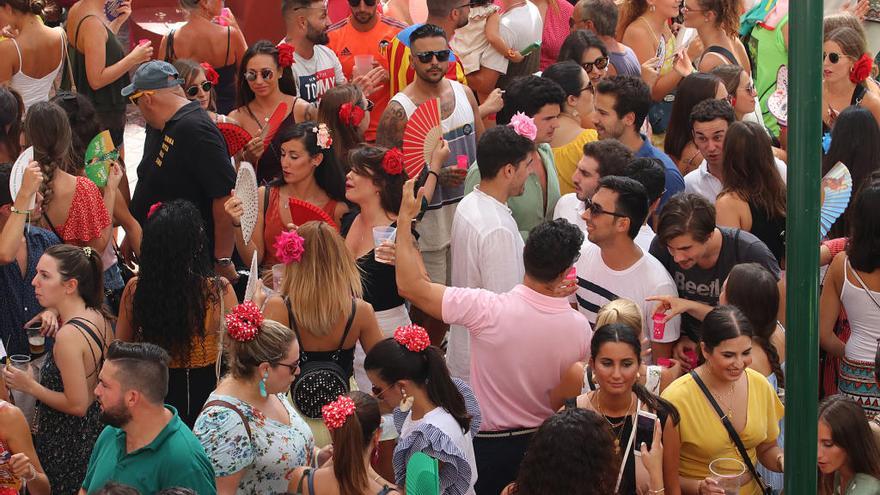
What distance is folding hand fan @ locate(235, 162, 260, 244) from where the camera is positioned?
5.79 m

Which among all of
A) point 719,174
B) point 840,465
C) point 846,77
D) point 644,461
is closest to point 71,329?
point 644,461

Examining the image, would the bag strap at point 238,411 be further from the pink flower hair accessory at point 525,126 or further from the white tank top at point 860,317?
the white tank top at point 860,317

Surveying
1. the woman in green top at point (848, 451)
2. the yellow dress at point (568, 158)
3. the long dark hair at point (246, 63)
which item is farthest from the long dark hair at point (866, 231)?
the long dark hair at point (246, 63)

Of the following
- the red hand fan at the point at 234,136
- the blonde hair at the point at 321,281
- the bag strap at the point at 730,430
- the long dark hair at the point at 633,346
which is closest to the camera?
the long dark hair at the point at 633,346

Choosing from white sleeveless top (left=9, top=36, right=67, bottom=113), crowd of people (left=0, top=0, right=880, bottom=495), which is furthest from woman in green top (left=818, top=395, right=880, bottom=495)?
white sleeveless top (left=9, top=36, right=67, bottom=113)

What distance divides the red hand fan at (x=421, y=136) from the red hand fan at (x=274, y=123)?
1119 mm

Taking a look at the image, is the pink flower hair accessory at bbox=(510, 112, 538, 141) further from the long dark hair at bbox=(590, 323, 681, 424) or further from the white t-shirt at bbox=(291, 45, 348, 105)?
the white t-shirt at bbox=(291, 45, 348, 105)

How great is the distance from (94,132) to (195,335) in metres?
2.05

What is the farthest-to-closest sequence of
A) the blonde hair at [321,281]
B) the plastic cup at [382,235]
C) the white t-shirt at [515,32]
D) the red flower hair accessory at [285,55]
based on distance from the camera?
the white t-shirt at [515,32] < the red flower hair accessory at [285,55] < the plastic cup at [382,235] < the blonde hair at [321,281]

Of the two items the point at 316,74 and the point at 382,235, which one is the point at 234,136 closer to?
the point at 316,74

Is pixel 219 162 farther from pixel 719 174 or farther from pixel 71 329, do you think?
pixel 719 174

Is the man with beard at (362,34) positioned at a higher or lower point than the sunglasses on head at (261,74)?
higher

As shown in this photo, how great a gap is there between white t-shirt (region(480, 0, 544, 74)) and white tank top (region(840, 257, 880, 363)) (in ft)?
11.7

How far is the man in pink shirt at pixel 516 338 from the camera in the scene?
4.81 meters
